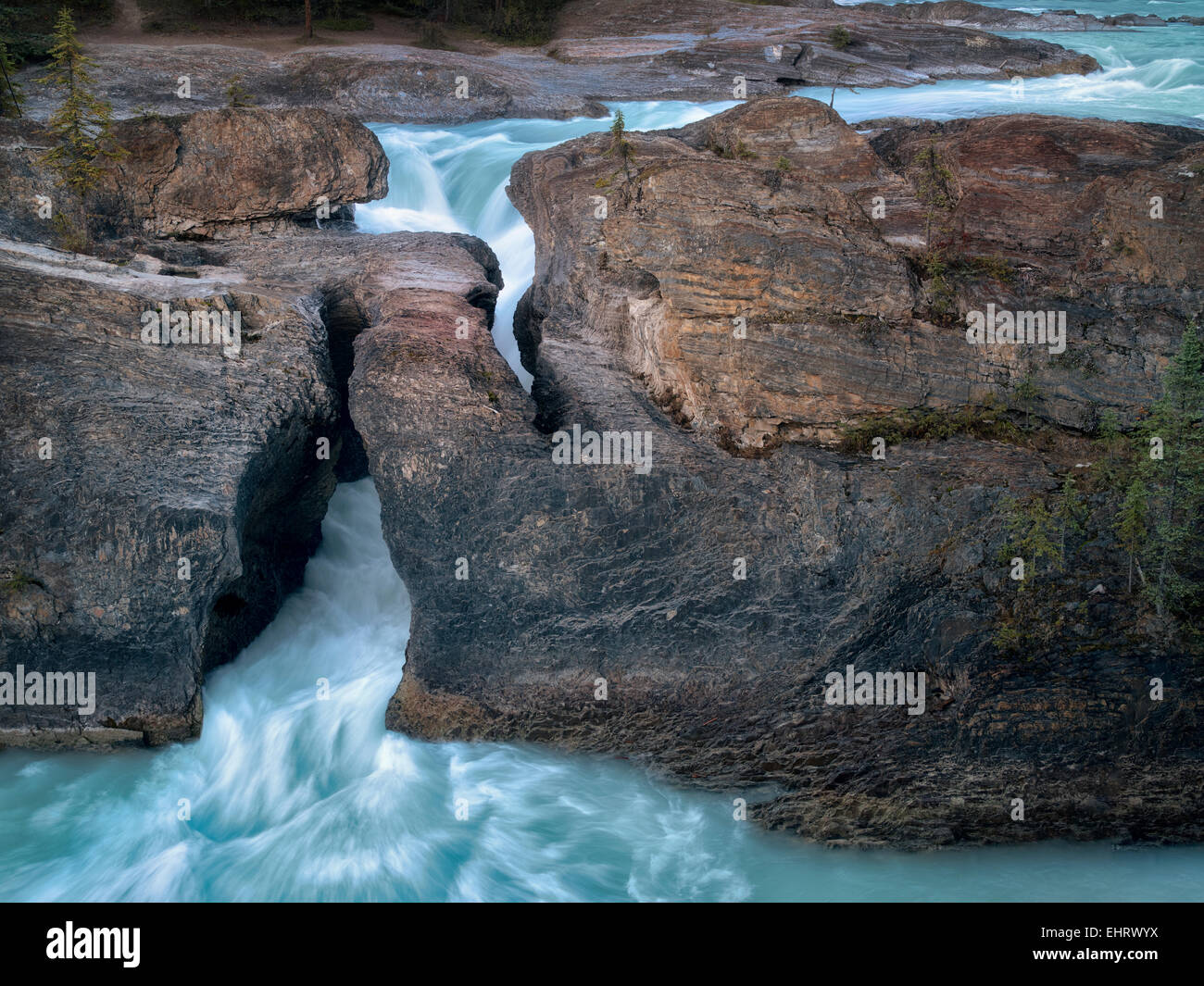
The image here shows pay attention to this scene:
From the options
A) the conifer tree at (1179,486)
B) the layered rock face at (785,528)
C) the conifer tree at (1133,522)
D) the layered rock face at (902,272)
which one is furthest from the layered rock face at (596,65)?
the conifer tree at (1133,522)

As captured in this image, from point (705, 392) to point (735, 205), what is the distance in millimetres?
2903

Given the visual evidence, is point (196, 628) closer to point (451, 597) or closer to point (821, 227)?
point (451, 597)

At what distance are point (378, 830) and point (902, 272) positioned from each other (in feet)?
36.2

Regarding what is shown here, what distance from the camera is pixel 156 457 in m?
14.8

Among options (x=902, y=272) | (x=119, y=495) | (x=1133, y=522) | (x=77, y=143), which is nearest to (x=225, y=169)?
(x=77, y=143)

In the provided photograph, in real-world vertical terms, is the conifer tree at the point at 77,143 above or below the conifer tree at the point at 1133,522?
above

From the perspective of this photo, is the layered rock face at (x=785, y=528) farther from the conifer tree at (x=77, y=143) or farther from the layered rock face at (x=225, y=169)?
the conifer tree at (x=77, y=143)

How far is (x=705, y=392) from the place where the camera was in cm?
1577

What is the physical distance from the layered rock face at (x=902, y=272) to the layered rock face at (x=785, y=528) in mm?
51

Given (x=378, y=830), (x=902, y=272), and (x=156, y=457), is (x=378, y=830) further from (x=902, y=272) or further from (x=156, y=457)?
(x=902, y=272)

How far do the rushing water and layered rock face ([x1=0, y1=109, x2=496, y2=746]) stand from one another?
78 cm

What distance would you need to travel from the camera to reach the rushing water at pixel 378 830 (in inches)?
510

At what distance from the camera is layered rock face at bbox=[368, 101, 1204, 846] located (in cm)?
1340

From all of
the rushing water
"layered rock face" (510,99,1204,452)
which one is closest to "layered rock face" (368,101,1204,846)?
"layered rock face" (510,99,1204,452)
